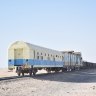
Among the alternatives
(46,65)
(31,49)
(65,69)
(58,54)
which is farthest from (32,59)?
(65,69)

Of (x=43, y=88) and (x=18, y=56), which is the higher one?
(x=18, y=56)

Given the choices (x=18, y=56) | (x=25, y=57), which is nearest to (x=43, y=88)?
(x=25, y=57)

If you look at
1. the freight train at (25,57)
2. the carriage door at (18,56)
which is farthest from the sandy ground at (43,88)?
the carriage door at (18,56)

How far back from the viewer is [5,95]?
15.2 meters

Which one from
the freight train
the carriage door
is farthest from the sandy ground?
the carriage door

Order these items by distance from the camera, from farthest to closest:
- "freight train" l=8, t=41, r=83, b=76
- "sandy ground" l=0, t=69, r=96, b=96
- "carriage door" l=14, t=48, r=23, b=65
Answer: "carriage door" l=14, t=48, r=23, b=65
"freight train" l=8, t=41, r=83, b=76
"sandy ground" l=0, t=69, r=96, b=96

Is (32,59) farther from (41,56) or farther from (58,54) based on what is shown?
(58,54)

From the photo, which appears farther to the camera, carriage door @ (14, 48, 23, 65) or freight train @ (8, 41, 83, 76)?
carriage door @ (14, 48, 23, 65)

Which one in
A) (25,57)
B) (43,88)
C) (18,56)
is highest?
(18,56)

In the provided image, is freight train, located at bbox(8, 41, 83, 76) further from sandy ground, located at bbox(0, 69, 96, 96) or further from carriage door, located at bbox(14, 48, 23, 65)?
sandy ground, located at bbox(0, 69, 96, 96)

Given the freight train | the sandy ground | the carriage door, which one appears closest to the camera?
the sandy ground

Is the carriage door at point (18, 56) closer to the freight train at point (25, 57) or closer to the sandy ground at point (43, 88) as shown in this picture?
the freight train at point (25, 57)

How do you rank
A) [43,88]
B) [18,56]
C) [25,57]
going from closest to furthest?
[43,88] → [25,57] → [18,56]

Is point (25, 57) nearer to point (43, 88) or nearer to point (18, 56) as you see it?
point (18, 56)
